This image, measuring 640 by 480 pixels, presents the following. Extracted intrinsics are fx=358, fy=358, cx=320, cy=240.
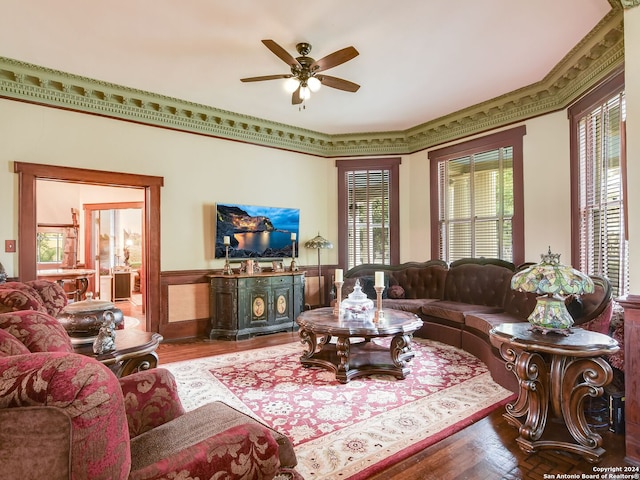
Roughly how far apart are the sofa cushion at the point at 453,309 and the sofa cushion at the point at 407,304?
0.09m

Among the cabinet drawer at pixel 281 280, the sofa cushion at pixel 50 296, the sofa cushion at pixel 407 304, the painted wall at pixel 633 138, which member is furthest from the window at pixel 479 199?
the sofa cushion at pixel 50 296

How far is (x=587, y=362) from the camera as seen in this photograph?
2.23m

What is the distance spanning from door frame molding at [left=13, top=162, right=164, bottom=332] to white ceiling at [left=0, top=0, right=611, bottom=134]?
118cm

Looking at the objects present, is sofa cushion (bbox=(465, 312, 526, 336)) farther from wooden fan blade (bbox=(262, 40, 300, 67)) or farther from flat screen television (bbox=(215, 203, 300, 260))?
wooden fan blade (bbox=(262, 40, 300, 67))

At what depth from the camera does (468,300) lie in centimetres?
510

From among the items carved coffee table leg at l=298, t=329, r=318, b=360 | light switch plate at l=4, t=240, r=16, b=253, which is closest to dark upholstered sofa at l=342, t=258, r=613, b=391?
carved coffee table leg at l=298, t=329, r=318, b=360

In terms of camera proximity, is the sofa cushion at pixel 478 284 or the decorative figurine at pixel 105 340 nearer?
the decorative figurine at pixel 105 340

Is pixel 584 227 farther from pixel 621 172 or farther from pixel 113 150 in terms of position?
pixel 113 150

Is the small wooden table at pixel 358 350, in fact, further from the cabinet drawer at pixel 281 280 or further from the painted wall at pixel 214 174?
the painted wall at pixel 214 174

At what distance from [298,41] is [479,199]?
142 inches

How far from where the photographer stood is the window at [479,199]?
5027 mm

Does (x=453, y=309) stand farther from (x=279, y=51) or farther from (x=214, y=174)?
(x=214, y=174)

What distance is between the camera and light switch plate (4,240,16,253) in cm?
409

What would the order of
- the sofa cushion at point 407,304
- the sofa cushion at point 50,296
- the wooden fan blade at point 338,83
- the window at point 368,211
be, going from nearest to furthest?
the sofa cushion at point 50,296 → the wooden fan blade at point 338,83 → the sofa cushion at point 407,304 → the window at point 368,211
